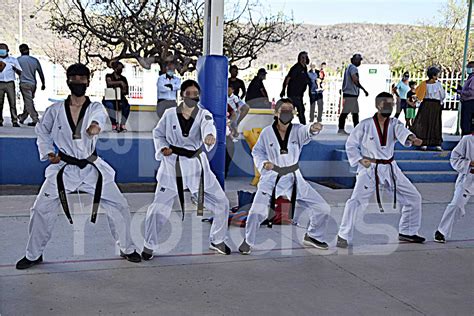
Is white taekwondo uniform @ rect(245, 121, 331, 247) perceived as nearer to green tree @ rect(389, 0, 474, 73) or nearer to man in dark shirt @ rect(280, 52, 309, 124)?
man in dark shirt @ rect(280, 52, 309, 124)

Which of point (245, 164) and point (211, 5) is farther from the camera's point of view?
point (245, 164)

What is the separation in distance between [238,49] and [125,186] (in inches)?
253

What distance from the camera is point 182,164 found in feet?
17.1

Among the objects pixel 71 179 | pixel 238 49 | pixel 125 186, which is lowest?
pixel 125 186

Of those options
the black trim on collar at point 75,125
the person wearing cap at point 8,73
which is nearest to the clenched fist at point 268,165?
the black trim on collar at point 75,125

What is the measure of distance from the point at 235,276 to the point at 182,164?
111cm

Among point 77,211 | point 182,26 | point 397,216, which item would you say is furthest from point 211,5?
point 182,26

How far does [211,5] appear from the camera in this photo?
707 centimetres

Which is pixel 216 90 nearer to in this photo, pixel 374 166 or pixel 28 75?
pixel 374 166

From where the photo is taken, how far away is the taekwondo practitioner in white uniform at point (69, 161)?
471cm

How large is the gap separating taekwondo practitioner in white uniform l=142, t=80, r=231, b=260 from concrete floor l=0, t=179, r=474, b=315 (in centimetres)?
42

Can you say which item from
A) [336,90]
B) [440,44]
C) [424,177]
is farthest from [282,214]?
[440,44]

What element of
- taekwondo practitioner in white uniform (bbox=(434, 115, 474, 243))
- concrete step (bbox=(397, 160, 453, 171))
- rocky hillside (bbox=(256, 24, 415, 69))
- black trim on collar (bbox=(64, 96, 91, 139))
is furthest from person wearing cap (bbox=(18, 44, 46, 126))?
rocky hillside (bbox=(256, 24, 415, 69))

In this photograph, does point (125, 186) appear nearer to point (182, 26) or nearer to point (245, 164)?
point (245, 164)
